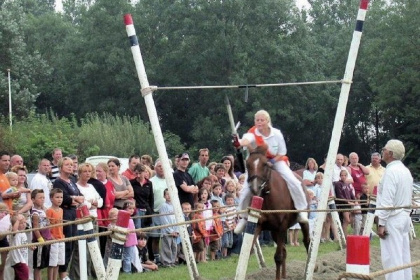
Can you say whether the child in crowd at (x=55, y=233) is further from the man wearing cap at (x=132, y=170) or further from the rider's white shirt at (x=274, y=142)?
the man wearing cap at (x=132, y=170)

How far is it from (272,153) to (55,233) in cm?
Result: 341

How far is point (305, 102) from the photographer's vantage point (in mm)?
62219

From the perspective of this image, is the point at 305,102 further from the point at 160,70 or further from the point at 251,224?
the point at 251,224

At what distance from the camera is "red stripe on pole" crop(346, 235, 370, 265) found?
579cm

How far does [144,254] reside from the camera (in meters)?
16.2

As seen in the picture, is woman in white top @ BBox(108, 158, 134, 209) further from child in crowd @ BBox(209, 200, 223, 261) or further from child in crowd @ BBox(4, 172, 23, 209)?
child in crowd @ BBox(209, 200, 223, 261)

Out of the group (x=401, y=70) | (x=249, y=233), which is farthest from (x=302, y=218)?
(x=401, y=70)

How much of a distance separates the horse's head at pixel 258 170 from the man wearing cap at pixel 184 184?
4480mm

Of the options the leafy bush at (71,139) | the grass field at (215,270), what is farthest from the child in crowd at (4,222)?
the leafy bush at (71,139)

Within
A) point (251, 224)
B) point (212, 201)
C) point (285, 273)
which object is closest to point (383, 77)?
point (212, 201)

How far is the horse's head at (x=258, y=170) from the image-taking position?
488 inches

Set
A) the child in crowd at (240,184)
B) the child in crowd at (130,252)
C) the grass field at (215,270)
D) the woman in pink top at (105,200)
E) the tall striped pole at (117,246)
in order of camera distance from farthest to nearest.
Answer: the child in crowd at (240,184) → the child in crowd at (130,252) → the woman in pink top at (105,200) → the grass field at (215,270) → the tall striped pole at (117,246)

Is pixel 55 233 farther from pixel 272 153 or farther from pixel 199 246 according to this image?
pixel 199 246

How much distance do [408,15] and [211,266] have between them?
42.8 meters
